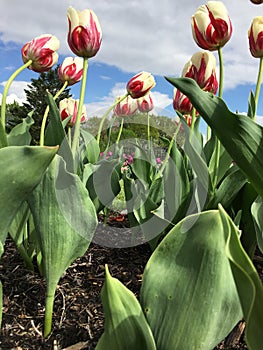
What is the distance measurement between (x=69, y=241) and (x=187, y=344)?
0.47 metres

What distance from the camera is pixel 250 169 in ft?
2.66

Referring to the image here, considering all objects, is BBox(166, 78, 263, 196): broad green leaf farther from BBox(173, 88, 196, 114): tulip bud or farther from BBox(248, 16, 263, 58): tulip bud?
BBox(173, 88, 196, 114): tulip bud

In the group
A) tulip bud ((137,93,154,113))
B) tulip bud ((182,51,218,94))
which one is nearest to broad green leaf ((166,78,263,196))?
tulip bud ((182,51,218,94))

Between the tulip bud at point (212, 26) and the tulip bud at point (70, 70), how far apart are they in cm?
53

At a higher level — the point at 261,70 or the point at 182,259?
the point at 261,70

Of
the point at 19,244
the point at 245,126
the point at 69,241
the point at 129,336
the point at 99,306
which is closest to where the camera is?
the point at 129,336

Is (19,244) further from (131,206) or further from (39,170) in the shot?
(39,170)

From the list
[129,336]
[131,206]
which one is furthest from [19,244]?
[129,336]

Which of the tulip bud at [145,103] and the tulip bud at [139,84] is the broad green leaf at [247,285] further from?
the tulip bud at [145,103]

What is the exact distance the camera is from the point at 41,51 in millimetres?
1444

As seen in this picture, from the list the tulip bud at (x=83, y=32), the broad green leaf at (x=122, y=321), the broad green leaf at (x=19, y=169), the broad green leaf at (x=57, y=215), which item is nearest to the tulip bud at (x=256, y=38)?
the tulip bud at (x=83, y=32)

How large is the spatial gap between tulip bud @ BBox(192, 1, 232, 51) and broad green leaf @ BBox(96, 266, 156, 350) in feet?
3.00

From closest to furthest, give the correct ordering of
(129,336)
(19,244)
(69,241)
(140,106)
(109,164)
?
(129,336)
(69,241)
(19,244)
(109,164)
(140,106)

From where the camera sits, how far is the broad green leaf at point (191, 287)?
70 centimetres
